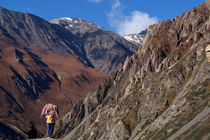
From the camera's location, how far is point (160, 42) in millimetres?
179875

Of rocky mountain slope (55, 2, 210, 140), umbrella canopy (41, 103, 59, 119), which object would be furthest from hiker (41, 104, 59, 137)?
rocky mountain slope (55, 2, 210, 140)

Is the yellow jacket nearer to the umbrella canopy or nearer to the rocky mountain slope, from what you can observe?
the umbrella canopy

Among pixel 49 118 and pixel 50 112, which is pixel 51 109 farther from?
pixel 49 118

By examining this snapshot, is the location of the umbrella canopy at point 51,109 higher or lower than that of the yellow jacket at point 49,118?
higher

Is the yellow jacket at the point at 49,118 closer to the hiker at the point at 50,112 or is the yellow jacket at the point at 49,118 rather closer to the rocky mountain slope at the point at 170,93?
the hiker at the point at 50,112

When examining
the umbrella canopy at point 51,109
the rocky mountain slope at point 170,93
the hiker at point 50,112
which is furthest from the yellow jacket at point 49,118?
the rocky mountain slope at point 170,93

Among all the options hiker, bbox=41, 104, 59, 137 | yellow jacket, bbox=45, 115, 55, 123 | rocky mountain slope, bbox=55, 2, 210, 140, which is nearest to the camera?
hiker, bbox=41, 104, 59, 137

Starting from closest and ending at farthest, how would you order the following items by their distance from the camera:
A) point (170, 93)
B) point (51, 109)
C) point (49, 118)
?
1. point (51, 109)
2. point (49, 118)
3. point (170, 93)

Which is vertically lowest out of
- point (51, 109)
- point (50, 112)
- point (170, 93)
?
point (50, 112)

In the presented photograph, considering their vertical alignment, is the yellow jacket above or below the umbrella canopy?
below

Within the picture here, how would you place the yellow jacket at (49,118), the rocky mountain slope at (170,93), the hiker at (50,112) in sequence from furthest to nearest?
the rocky mountain slope at (170,93) < the yellow jacket at (49,118) < the hiker at (50,112)

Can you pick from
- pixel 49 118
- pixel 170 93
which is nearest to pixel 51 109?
pixel 49 118

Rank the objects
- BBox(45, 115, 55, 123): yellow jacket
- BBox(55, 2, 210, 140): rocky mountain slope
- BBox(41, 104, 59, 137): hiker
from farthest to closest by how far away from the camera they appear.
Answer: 1. BBox(55, 2, 210, 140): rocky mountain slope
2. BBox(45, 115, 55, 123): yellow jacket
3. BBox(41, 104, 59, 137): hiker

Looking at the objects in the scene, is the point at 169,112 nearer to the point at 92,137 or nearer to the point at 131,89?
the point at 92,137
